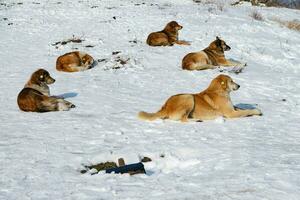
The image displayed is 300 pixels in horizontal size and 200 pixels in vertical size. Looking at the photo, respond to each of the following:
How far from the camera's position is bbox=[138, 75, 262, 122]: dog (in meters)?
9.81

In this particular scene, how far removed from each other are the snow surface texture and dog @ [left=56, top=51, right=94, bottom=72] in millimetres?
369

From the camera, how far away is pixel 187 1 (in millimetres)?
30953

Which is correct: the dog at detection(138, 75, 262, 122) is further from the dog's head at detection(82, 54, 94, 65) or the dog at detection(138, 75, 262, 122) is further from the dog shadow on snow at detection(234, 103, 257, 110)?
the dog's head at detection(82, 54, 94, 65)

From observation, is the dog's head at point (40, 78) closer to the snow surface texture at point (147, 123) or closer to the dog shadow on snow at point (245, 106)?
the snow surface texture at point (147, 123)

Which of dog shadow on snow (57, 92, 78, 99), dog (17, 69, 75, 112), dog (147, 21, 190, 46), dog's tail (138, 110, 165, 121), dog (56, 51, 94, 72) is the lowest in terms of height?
dog shadow on snow (57, 92, 78, 99)

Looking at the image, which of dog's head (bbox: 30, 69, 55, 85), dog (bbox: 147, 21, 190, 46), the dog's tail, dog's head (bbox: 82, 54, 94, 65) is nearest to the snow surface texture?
the dog's tail

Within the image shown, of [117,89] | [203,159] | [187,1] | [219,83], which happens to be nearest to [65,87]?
[117,89]

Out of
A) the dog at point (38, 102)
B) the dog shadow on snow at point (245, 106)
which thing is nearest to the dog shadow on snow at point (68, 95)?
the dog at point (38, 102)

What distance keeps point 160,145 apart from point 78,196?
2516 mm

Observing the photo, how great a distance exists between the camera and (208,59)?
595 inches

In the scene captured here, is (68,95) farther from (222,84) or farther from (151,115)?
(222,84)

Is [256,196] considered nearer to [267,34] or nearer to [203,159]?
[203,159]

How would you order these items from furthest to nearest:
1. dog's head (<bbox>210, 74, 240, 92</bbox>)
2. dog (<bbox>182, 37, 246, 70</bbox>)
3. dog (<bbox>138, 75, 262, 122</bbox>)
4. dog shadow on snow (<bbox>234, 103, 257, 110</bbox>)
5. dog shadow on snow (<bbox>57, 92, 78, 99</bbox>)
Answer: dog (<bbox>182, 37, 246, 70</bbox>) < dog shadow on snow (<bbox>57, 92, 78, 99</bbox>) < dog shadow on snow (<bbox>234, 103, 257, 110</bbox>) < dog's head (<bbox>210, 74, 240, 92</bbox>) < dog (<bbox>138, 75, 262, 122</bbox>)

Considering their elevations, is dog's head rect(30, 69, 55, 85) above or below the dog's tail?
above
